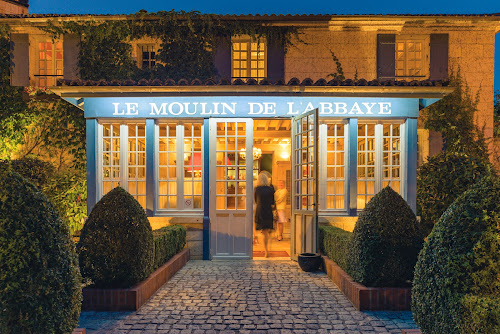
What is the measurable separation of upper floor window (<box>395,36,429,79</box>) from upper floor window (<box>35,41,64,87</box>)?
10.0 meters

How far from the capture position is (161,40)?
11.0 metres

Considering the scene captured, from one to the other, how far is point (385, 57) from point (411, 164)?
414 cm

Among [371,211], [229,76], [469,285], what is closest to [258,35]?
[229,76]

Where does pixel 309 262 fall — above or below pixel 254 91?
below

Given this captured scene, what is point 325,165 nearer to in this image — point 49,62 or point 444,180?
point 444,180

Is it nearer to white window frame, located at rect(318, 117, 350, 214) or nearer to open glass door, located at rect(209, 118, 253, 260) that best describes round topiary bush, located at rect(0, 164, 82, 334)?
open glass door, located at rect(209, 118, 253, 260)

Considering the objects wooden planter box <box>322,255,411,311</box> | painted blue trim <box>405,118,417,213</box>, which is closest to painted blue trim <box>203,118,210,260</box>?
wooden planter box <box>322,255,411,311</box>

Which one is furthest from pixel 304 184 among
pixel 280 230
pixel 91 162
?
pixel 91 162

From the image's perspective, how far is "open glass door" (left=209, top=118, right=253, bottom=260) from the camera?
8492 millimetres

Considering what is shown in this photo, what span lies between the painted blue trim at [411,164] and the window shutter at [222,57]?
5.24 metres

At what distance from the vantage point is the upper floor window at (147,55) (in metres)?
11.2

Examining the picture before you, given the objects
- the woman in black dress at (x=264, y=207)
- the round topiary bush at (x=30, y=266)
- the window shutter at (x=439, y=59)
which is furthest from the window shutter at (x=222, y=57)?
the round topiary bush at (x=30, y=266)

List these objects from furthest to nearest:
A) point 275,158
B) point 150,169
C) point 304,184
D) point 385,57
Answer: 1. point 275,158
2. point 385,57
3. point 150,169
4. point 304,184

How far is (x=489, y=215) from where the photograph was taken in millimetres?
2986
